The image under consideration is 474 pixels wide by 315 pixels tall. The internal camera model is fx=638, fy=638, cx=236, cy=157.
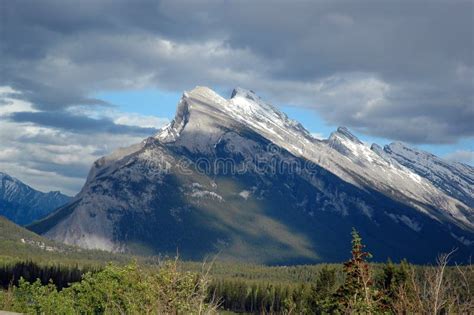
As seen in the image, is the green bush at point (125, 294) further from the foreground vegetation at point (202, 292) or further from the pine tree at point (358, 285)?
the pine tree at point (358, 285)

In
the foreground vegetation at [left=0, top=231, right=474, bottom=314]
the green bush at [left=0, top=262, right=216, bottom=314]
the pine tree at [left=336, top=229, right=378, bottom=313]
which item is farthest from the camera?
the pine tree at [left=336, top=229, right=378, bottom=313]

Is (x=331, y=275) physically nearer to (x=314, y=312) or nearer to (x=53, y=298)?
(x=314, y=312)

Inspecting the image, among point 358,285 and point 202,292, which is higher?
point 358,285

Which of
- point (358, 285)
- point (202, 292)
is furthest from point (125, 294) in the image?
point (202, 292)

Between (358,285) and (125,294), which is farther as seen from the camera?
(358,285)

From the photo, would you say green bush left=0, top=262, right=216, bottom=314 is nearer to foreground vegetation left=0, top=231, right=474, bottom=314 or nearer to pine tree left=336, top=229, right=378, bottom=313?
foreground vegetation left=0, top=231, right=474, bottom=314

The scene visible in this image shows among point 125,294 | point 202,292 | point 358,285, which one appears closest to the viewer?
point 202,292

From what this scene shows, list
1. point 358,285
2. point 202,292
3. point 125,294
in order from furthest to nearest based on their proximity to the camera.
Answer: point 358,285
point 125,294
point 202,292

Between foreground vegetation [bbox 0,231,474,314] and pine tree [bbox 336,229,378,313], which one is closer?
foreground vegetation [bbox 0,231,474,314]

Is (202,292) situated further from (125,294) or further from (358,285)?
(358,285)

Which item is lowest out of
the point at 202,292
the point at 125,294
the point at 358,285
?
the point at 125,294

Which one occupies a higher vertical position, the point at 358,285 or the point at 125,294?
the point at 358,285

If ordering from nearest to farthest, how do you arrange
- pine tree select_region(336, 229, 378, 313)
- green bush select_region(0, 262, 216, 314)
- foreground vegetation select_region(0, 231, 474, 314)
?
1. green bush select_region(0, 262, 216, 314)
2. foreground vegetation select_region(0, 231, 474, 314)
3. pine tree select_region(336, 229, 378, 313)

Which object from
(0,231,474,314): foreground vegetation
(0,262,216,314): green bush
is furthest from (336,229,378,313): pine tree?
(0,262,216,314): green bush
